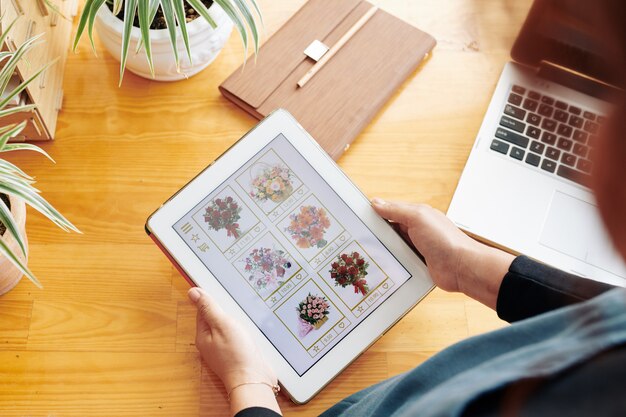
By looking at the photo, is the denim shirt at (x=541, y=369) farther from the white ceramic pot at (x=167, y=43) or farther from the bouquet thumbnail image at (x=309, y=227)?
the white ceramic pot at (x=167, y=43)

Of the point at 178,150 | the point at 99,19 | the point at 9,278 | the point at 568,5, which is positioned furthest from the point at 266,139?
the point at 568,5

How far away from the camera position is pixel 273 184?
79cm

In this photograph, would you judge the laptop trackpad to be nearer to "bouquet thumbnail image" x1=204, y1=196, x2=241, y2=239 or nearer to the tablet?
the tablet

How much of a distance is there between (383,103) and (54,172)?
18.8 inches

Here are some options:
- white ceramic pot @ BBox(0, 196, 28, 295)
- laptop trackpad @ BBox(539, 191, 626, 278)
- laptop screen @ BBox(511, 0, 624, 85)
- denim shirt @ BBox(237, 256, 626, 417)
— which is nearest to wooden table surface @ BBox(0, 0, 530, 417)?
white ceramic pot @ BBox(0, 196, 28, 295)

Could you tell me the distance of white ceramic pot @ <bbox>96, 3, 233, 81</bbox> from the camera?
771mm

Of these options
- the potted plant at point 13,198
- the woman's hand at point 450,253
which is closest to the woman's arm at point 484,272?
the woman's hand at point 450,253

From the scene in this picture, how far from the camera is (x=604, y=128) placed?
0.28 m

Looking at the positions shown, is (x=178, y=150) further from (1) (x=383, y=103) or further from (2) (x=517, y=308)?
(2) (x=517, y=308)

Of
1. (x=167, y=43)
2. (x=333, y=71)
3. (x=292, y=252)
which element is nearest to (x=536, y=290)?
(x=292, y=252)

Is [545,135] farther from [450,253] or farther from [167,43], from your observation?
[167,43]

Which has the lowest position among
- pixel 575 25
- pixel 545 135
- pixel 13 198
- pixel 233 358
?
pixel 233 358

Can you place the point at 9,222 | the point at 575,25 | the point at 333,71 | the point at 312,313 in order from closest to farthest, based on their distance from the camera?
1. the point at 575,25
2. the point at 9,222
3. the point at 312,313
4. the point at 333,71

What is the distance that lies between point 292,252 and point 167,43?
32cm
